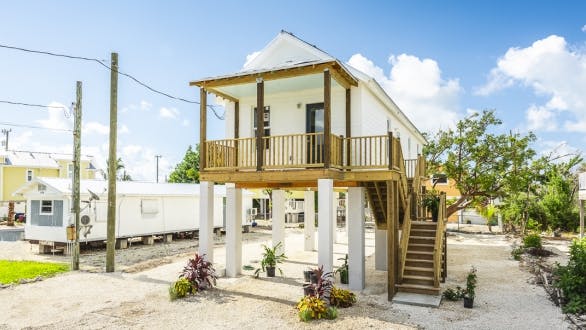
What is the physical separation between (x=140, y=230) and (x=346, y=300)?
16027mm

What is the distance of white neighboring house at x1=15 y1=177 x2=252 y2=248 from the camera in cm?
2025

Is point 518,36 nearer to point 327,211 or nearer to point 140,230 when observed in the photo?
point 327,211

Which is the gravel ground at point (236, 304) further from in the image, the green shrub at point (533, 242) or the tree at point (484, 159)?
the tree at point (484, 159)

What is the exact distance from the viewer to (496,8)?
14703 millimetres

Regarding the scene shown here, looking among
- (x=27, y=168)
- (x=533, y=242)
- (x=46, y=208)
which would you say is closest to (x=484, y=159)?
(x=533, y=242)

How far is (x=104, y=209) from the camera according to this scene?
2142 centimetres

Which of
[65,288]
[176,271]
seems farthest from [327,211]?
[65,288]

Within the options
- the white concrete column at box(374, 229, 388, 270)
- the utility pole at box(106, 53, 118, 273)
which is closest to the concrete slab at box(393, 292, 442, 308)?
the white concrete column at box(374, 229, 388, 270)

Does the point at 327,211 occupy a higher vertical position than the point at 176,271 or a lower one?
higher

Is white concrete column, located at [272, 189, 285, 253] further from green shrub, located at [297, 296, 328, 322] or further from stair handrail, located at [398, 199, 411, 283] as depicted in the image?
green shrub, located at [297, 296, 328, 322]

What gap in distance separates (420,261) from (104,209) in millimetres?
16672

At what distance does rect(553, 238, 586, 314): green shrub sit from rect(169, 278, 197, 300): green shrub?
10257 millimetres

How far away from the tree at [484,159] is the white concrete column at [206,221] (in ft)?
64.6

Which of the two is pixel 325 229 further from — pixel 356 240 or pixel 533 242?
pixel 533 242
